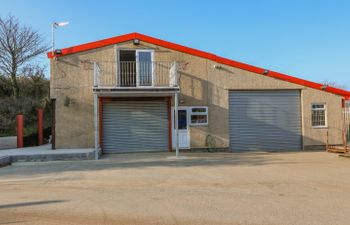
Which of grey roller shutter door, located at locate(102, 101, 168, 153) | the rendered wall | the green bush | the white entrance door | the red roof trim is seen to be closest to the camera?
the rendered wall

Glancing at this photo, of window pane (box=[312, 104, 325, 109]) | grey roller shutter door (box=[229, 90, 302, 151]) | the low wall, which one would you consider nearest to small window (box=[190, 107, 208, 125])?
grey roller shutter door (box=[229, 90, 302, 151])

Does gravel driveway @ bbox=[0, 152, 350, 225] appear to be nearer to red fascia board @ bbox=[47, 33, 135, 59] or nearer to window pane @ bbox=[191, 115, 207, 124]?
window pane @ bbox=[191, 115, 207, 124]

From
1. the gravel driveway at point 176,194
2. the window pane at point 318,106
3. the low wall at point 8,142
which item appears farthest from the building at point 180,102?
the gravel driveway at point 176,194

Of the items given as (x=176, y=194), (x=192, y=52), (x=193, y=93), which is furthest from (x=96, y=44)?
(x=176, y=194)

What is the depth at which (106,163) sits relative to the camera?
1112 centimetres

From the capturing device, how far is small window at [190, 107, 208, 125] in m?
14.8

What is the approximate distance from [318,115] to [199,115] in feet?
21.5

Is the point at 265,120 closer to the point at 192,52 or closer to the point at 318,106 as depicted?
the point at 318,106

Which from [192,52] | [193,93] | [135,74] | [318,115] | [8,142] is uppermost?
[192,52]

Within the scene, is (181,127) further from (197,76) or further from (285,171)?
(285,171)

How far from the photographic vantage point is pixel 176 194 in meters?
6.23

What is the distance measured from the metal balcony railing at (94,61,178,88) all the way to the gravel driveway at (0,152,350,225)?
5129mm

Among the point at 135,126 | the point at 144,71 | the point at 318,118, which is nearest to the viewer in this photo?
the point at 144,71

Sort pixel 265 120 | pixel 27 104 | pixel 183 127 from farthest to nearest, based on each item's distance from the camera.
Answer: pixel 27 104
pixel 265 120
pixel 183 127
